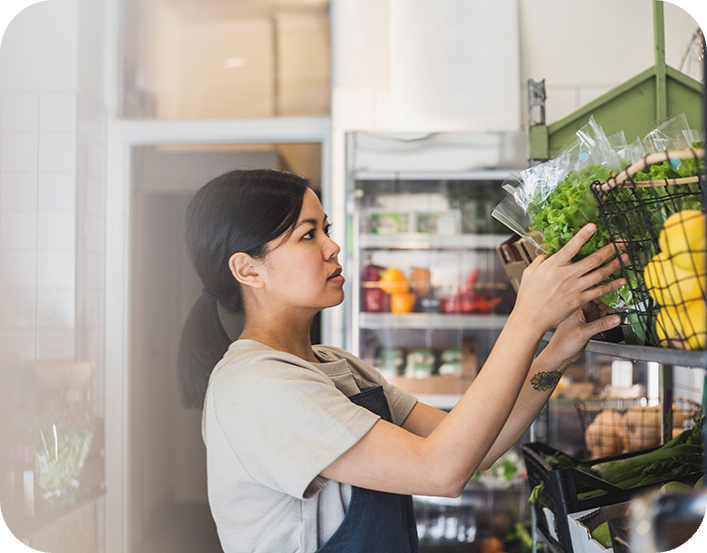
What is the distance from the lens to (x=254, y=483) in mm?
896

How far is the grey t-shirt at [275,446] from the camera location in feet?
2.66

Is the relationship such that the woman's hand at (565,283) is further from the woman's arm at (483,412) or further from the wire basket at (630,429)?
the wire basket at (630,429)

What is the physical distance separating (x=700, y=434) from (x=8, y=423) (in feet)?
4.98

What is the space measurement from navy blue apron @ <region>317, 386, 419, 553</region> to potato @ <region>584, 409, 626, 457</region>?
78 cm

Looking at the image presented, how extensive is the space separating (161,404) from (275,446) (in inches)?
55.1

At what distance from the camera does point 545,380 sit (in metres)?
1.00

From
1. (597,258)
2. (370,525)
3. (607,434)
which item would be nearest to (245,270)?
(370,525)

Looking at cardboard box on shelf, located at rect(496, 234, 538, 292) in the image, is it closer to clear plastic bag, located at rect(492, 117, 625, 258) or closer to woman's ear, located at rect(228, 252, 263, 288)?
clear plastic bag, located at rect(492, 117, 625, 258)

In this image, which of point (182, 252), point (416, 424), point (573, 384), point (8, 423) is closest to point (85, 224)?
point (182, 252)

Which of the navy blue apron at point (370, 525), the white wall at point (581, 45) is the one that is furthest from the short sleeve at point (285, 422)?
the white wall at point (581, 45)

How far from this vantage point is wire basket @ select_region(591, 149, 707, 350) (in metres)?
0.52

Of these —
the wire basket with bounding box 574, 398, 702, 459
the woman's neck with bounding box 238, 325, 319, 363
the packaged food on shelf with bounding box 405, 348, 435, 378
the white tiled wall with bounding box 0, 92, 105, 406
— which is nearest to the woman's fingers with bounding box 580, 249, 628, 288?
the woman's neck with bounding box 238, 325, 319, 363

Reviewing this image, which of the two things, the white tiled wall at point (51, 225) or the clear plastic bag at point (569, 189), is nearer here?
the clear plastic bag at point (569, 189)

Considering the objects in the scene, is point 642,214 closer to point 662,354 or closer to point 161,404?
point 662,354
